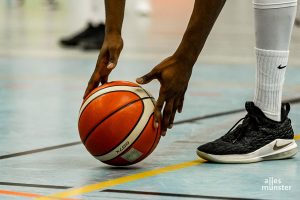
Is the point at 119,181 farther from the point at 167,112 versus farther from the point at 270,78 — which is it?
the point at 270,78

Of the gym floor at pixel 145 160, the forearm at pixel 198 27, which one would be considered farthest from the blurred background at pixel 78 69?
the forearm at pixel 198 27

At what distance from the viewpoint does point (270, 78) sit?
11.7 feet

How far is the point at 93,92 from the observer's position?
3338 millimetres

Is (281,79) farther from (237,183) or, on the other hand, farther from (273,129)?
(237,183)

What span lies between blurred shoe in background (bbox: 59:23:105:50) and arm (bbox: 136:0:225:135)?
6475mm

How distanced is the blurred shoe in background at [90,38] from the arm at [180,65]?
21.2 feet

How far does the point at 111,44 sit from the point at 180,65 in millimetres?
361

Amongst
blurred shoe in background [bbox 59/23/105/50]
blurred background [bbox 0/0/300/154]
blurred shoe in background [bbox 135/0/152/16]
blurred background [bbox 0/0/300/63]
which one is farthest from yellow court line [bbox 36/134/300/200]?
blurred shoe in background [bbox 135/0/152/16]

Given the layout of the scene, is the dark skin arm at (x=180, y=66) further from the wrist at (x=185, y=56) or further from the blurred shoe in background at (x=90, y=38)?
the blurred shoe in background at (x=90, y=38)

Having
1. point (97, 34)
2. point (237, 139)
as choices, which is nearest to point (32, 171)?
point (237, 139)

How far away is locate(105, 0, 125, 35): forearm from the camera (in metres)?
3.47

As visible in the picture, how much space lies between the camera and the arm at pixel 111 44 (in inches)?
136

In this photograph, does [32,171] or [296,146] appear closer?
[32,171]

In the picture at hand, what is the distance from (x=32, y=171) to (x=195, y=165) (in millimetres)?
644
